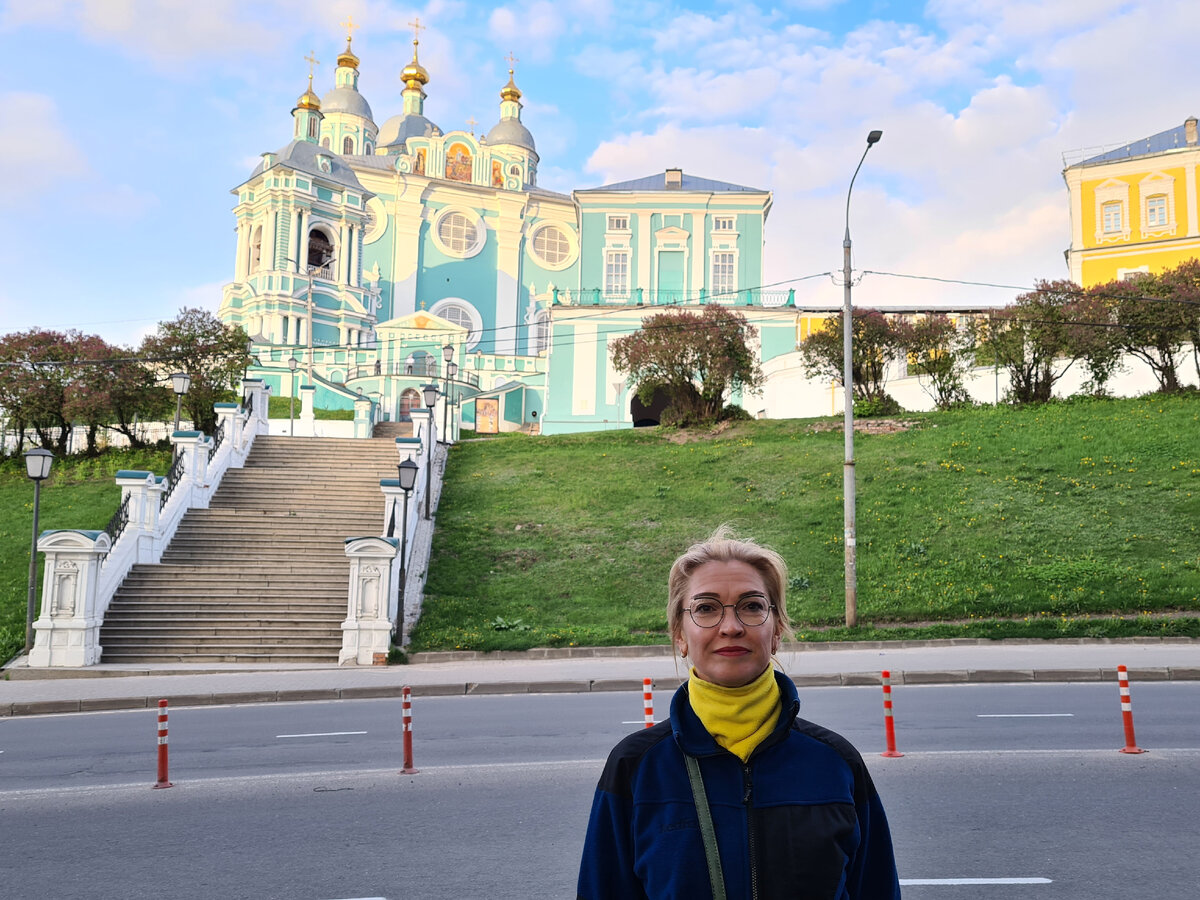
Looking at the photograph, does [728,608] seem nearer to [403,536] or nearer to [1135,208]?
[403,536]

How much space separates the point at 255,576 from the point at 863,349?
964 inches

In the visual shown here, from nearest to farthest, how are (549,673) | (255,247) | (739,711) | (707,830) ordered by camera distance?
(707,830)
(739,711)
(549,673)
(255,247)

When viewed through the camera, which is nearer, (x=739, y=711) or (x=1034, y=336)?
(x=739, y=711)

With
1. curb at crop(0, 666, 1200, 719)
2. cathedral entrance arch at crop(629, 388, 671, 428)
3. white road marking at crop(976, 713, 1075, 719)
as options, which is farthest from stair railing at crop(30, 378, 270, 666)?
cathedral entrance arch at crop(629, 388, 671, 428)

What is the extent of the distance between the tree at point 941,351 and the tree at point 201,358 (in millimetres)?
23502

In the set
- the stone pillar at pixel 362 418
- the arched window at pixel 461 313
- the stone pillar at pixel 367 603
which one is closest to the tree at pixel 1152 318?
the stone pillar at pixel 362 418

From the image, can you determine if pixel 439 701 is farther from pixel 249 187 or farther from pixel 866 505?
pixel 249 187

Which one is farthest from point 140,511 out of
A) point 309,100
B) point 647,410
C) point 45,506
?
point 309,100

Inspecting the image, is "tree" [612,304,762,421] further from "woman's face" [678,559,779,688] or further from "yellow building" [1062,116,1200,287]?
"woman's face" [678,559,779,688]

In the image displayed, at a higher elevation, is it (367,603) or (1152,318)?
(1152,318)

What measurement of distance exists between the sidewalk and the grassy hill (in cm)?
70

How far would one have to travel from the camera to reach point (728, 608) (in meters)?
2.66

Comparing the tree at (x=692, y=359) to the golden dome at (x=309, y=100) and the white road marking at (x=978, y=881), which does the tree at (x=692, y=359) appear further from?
the golden dome at (x=309, y=100)

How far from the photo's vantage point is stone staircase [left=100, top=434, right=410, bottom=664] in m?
19.2
